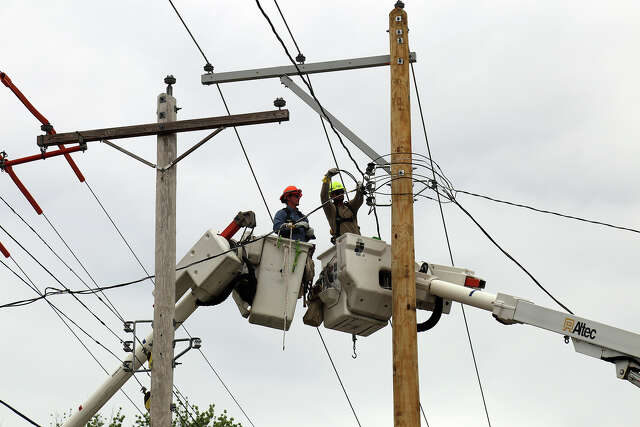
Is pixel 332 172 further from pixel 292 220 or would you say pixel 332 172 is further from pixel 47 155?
pixel 47 155

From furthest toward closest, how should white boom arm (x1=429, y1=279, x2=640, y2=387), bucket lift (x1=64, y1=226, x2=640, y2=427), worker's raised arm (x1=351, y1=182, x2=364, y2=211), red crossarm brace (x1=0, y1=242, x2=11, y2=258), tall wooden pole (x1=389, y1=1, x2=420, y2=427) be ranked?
red crossarm brace (x1=0, y1=242, x2=11, y2=258) → worker's raised arm (x1=351, y1=182, x2=364, y2=211) → bucket lift (x1=64, y1=226, x2=640, y2=427) → tall wooden pole (x1=389, y1=1, x2=420, y2=427) → white boom arm (x1=429, y1=279, x2=640, y2=387)

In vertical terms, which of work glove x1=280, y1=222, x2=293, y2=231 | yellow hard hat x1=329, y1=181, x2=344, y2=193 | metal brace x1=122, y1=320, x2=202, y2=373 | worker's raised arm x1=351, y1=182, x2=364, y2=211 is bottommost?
metal brace x1=122, y1=320, x2=202, y2=373

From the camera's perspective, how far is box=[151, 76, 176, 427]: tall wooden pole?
12328mm

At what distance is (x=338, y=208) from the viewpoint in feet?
49.6

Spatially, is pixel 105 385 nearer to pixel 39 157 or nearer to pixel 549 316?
pixel 39 157

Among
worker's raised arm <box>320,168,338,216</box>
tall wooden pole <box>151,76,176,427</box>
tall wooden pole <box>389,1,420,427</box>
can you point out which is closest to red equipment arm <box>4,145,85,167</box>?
tall wooden pole <box>151,76,176,427</box>

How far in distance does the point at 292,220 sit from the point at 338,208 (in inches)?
30.9

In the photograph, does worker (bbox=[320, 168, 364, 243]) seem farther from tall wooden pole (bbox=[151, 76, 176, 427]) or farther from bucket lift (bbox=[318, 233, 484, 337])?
tall wooden pole (bbox=[151, 76, 176, 427])

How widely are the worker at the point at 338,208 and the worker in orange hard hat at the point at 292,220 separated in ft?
1.25

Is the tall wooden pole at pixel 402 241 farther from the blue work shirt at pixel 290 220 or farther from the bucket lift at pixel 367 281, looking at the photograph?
the blue work shirt at pixel 290 220

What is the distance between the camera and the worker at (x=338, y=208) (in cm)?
1506

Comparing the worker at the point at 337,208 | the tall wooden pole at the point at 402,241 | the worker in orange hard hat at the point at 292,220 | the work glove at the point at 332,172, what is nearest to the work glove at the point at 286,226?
the worker in orange hard hat at the point at 292,220

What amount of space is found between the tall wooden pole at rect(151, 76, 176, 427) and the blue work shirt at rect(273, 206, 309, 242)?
6.06ft

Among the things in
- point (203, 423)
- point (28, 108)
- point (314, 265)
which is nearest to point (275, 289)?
point (314, 265)
